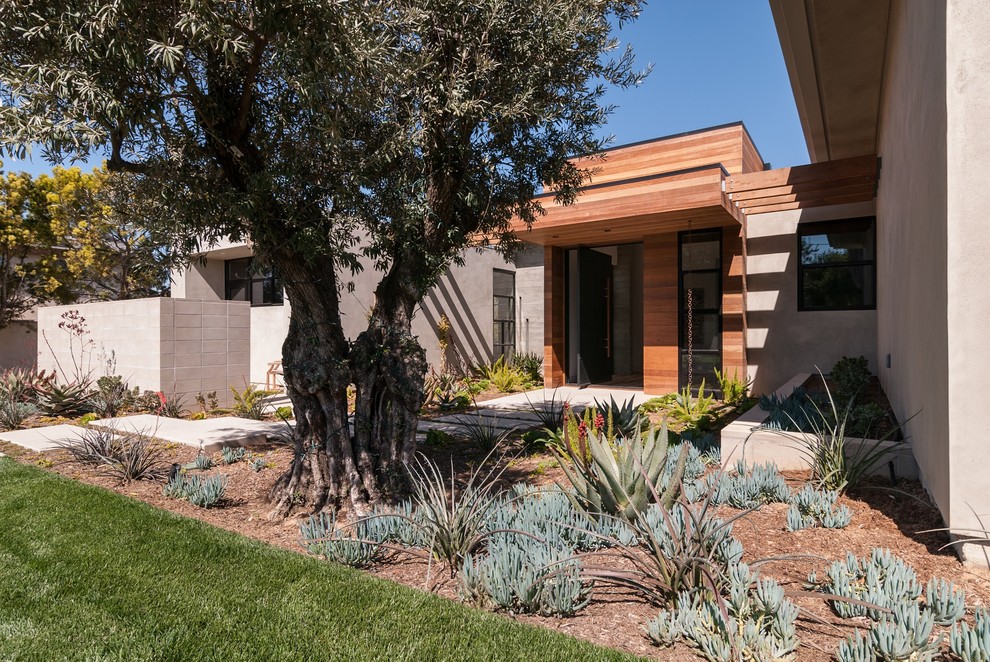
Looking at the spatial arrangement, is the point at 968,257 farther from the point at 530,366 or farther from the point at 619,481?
the point at 530,366

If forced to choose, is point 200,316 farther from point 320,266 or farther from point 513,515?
point 513,515

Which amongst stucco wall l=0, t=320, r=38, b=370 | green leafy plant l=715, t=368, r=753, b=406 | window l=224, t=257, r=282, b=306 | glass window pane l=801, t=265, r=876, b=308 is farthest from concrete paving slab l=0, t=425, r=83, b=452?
glass window pane l=801, t=265, r=876, b=308

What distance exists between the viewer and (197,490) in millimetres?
4527

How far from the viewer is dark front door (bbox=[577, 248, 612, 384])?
13047mm

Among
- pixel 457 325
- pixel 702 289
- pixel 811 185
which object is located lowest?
pixel 457 325

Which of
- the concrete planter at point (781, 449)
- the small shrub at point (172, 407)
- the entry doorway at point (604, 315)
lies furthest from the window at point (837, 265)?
the small shrub at point (172, 407)

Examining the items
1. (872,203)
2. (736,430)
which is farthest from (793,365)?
(736,430)

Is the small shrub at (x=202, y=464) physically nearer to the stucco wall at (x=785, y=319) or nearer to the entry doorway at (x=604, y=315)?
the entry doorway at (x=604, y=315)

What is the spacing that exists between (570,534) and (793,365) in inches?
334

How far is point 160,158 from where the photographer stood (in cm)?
384

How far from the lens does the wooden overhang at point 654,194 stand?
30.3 feet

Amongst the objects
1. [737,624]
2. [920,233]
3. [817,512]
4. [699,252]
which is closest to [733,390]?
[699,252]

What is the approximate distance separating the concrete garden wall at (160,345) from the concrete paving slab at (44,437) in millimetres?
1858

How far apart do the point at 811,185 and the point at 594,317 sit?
19.2 ft
